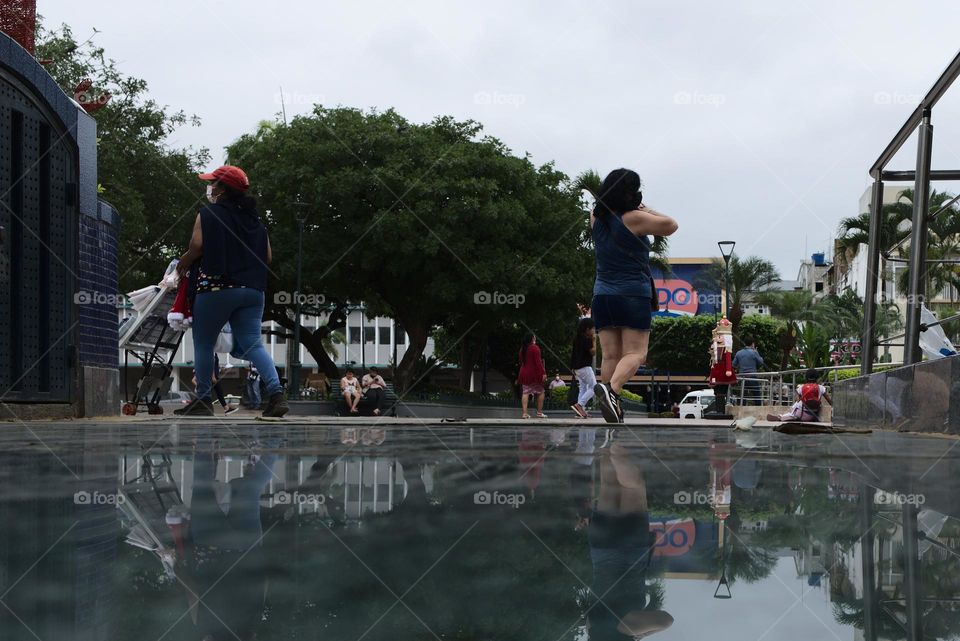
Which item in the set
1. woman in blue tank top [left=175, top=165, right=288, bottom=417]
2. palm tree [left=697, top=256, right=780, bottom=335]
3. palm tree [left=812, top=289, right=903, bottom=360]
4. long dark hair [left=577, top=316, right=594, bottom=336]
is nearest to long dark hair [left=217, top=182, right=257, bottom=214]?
woman in blue tank top [left=175, top=165, right=288, bottom=417]

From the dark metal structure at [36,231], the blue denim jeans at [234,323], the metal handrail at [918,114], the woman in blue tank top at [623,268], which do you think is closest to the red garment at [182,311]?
the blue denim jeans at [234,323]

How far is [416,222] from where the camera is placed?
103 feet

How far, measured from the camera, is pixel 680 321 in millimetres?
65250

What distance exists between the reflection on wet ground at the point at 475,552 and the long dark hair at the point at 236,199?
13.8ft

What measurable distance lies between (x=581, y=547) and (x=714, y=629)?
812 mm

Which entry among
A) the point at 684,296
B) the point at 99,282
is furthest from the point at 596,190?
the point at 684,296

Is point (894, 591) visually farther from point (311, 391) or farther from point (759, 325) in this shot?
point (759, 325)

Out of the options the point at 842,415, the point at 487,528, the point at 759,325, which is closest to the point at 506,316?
the point at 842,415

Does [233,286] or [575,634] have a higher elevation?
[233,286]

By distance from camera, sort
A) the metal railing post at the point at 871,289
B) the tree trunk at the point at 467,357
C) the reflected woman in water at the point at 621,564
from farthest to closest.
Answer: the tree trunk at the point at 467,357
the metal railing post at the point at 871,289
the reflected woman in water at the point at 621,564

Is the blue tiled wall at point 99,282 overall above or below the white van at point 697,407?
above

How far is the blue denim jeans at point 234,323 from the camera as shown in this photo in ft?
29.0

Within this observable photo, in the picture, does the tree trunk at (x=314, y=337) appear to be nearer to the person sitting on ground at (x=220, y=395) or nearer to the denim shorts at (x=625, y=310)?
the person sitting on ground at (x=220, y=395)

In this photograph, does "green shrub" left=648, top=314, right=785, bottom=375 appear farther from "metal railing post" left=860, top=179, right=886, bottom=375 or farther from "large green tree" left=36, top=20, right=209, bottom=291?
"metal railing post" left=860, top=179, right=886, bottom=375
